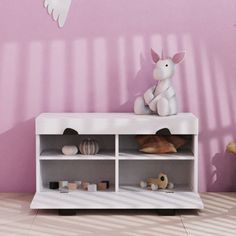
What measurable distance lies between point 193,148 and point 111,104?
1.90ft

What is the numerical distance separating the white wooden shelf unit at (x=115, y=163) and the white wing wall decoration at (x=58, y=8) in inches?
22.6

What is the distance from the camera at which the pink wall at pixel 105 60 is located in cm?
341

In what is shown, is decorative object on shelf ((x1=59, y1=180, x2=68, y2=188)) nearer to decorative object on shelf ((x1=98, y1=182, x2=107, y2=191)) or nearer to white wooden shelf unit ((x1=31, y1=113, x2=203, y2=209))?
white wooden shelf unit ((x1=31, y1=113, x2=203, y2=209))

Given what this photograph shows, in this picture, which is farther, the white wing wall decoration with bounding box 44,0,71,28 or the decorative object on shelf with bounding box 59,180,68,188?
the white wing wall decoration with bounding box 44,0,71,28

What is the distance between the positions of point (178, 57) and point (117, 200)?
2.87 ft

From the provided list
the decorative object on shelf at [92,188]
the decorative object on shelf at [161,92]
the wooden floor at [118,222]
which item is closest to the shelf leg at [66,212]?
the wooden floor at [118,222]

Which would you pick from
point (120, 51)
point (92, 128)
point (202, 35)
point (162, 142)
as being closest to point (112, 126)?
point (92, 128)

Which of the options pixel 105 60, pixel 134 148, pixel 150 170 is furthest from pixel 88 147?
pixel 105 60

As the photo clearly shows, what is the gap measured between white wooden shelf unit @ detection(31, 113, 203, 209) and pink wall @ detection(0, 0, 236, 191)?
0.51 feet

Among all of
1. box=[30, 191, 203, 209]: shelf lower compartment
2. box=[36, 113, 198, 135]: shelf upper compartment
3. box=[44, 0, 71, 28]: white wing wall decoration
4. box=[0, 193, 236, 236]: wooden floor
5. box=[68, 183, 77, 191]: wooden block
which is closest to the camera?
box=[0, 193, 236, 236]: wooden floor

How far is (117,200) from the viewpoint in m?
3.07

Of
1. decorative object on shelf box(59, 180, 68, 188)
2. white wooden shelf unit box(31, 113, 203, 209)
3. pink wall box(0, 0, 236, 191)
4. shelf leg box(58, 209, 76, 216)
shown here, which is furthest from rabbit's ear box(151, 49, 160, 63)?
shelf leg box(58, 209, 76, 216)

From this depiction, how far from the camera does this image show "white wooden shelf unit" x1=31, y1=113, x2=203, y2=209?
3.06 m

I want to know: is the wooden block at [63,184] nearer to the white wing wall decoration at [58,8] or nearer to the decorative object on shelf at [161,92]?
the decorative object on shelf at [161,92]
